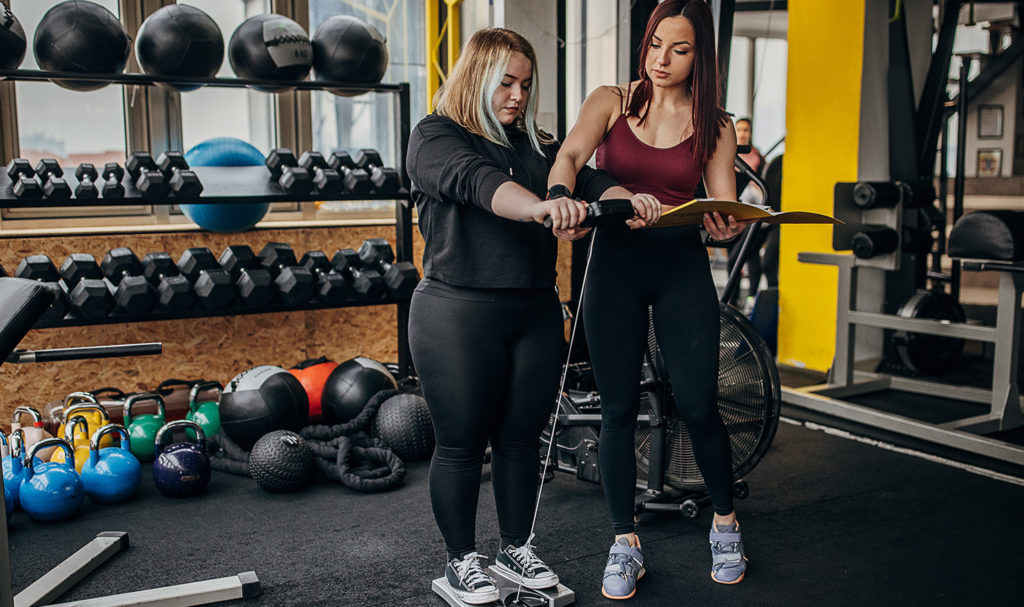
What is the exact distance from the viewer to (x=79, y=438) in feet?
9.97

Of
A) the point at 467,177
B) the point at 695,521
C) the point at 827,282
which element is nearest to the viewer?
the point at 467,177

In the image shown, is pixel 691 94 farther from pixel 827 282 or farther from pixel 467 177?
pixel 827 282

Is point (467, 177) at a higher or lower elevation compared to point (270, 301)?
higher

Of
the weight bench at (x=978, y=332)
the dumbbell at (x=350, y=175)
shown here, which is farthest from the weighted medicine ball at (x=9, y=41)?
the weight bench at (x=978, y=332)

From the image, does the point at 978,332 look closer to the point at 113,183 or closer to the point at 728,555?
the point at 728,555

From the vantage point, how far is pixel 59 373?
366 cm

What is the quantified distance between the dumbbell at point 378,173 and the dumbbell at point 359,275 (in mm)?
337

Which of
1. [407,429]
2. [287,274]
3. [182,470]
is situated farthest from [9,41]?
[407,429]

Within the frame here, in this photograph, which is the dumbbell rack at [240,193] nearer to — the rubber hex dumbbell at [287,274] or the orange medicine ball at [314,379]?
the rubber hex dumbbell at [287,274]

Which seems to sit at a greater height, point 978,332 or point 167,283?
point 167,283

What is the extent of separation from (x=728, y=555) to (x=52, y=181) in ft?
8.82

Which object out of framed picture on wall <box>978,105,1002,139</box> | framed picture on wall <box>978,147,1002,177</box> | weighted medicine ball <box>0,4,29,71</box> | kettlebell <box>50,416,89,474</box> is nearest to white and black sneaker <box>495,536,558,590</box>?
kettlebell <box>50,416,89,474</box>

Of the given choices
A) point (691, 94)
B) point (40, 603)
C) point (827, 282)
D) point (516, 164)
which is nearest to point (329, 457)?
point (40, 603)

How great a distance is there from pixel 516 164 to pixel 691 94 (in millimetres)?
497
